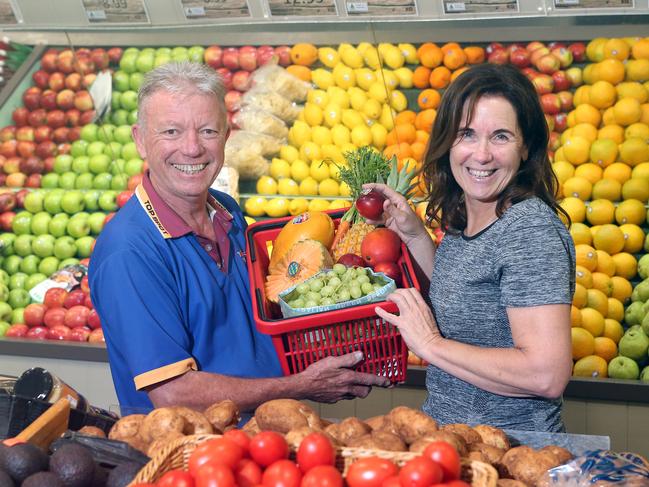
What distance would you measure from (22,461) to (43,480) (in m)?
0.10

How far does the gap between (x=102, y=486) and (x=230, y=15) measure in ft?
12.1

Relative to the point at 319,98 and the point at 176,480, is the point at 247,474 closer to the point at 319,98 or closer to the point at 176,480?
the point at 176,480

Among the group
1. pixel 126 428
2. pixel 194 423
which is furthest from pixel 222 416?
pixel 126 428

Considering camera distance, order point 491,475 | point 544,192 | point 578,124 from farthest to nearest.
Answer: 1. point 578,124
2. point 544,192
3. point 491,475

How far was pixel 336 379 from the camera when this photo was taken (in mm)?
2500

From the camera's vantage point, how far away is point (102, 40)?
5.14 metres

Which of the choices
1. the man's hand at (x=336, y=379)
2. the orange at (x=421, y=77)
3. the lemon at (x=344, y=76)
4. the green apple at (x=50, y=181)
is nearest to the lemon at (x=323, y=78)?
the lemon at (x=344, y=76)

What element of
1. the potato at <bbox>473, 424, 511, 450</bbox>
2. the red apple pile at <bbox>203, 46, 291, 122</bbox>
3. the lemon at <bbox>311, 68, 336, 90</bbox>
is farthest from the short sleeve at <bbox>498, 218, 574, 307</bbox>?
the red apple pile at <bbox>203, 46, 291, 122</bbox>

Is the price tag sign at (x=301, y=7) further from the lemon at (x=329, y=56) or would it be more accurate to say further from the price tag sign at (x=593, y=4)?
the price tag sign at (x=593, y=4)

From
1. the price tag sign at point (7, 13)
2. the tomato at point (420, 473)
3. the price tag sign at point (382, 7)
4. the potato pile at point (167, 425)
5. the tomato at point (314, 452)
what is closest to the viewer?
the tomato at point (420, 473)

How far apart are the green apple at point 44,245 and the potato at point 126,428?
3055mm

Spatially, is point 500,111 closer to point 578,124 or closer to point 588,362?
point 588,362

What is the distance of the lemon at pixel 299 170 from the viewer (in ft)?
15.3

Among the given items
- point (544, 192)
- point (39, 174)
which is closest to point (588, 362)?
point (544, 192)
